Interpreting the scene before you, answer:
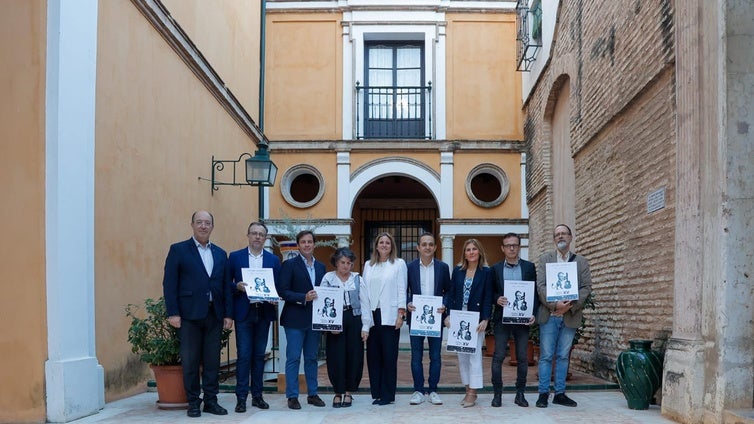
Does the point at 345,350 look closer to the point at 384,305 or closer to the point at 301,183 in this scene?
the point at 384,305

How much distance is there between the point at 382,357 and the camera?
816 cm

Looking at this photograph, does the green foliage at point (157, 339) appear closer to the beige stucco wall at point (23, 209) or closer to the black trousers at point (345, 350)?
the beige stucco wall at point (23, 209)

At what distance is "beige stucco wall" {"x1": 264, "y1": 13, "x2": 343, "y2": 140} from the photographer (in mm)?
18891

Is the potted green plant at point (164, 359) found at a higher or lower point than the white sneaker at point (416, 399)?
higher

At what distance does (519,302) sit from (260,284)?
249 cm

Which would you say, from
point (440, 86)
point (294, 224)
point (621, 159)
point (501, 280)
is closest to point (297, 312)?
point (501, 280)

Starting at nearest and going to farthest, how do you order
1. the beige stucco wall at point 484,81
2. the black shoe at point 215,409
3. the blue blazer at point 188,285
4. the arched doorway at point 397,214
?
the blue blazer at point 188,285
the black shoe at point 215,409
the beige stucco wall at point 484,81
the arched doorway at point 397,214

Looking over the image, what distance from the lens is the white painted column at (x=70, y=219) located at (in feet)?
22.6

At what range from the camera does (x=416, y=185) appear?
878 inches

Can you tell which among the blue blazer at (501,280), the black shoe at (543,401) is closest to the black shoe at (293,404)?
the blue blazer at (501,280)

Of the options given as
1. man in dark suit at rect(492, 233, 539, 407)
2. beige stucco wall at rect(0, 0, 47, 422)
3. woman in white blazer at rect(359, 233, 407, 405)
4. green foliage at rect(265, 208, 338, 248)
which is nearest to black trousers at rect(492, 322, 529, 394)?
man in dark suit at rect(492, 233, 539, 407)

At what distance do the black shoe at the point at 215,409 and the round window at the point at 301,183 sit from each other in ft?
37.0

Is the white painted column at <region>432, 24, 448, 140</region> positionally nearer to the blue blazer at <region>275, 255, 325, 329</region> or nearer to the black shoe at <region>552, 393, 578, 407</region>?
the black shoe at <region>552, 393, 578, 407</region>

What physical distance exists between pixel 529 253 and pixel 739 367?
39.1 feet
